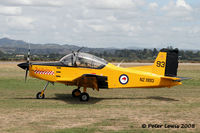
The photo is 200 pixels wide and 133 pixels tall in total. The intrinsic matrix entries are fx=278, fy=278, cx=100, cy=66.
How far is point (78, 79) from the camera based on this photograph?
1320 centimetres

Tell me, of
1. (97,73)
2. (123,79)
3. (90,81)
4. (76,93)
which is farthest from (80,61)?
(123,79)

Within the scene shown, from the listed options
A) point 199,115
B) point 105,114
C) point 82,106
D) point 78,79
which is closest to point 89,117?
point 105,114

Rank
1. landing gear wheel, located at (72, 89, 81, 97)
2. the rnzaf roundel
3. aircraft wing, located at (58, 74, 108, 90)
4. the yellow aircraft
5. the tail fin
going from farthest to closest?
landing gear wheel, located at (72, 89, 81, 97) → the tail fin → the rnzaf roundel → the yellow aircraft → aircraft wing, located at (58, 74, 108, 90)

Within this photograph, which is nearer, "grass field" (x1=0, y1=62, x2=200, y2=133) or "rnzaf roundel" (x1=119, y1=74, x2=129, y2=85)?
"grass field" (x1=0, y1=62, x2=200, y2=133)

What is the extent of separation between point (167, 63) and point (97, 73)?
149 inches

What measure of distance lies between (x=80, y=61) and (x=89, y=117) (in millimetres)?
4464

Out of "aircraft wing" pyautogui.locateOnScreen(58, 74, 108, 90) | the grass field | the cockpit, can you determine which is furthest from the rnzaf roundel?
the cockpit

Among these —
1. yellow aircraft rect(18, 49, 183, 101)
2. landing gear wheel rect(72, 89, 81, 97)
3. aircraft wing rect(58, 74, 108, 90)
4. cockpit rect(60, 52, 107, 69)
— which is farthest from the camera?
landing gear wheel rect(72, 89, 81, 97)

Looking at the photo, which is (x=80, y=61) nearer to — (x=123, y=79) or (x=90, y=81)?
(x=90, y=81)

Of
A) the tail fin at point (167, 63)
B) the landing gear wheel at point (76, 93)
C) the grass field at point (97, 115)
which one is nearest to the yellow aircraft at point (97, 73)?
the tail fin at point (167, 63)

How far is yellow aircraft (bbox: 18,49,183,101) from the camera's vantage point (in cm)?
1382

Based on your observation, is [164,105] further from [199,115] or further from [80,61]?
[80,61]

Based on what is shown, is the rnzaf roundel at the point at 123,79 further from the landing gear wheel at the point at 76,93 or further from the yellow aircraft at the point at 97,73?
the landing gear wheel at the point at 76,93

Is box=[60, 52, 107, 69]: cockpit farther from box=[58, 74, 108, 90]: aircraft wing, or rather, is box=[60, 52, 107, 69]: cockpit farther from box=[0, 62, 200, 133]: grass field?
box=[0, 62, 200, 133]: grass field
